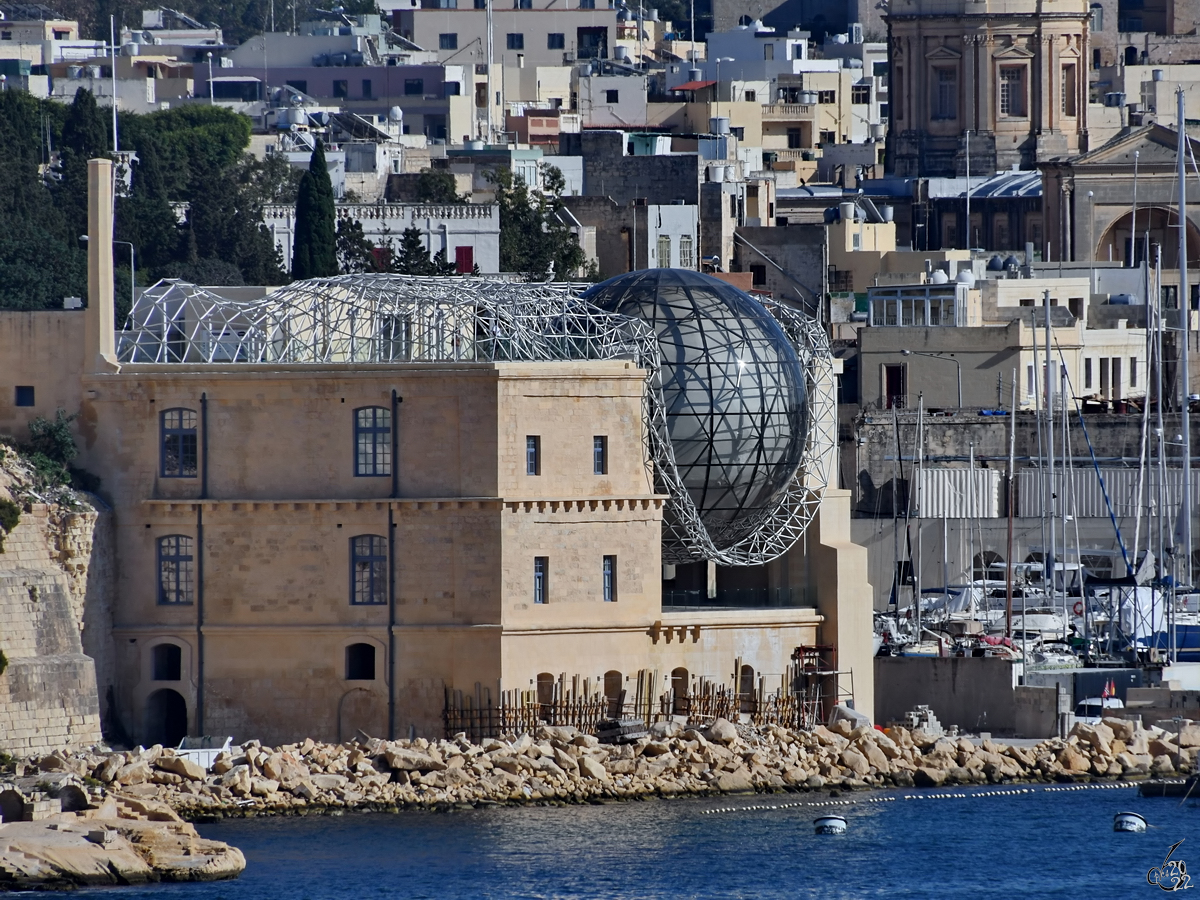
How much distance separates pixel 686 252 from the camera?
9088 cm

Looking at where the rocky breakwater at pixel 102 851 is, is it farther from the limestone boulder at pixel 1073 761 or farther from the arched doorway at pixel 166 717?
the limestone boulder at pixel 1073 761

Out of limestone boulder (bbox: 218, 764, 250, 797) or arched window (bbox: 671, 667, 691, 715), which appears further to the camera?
arched window (bbox: 671, 667, 691, 715)

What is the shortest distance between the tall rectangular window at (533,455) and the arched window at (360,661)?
12.2 ft

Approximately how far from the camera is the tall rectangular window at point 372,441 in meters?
51.9

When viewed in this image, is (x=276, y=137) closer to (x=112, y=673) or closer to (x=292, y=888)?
(x=112, y=673)

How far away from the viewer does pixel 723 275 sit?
8762 cm

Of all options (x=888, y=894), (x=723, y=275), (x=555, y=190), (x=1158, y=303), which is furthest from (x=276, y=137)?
(x=888, y=894)

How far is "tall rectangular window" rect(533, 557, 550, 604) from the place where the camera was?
2052 inches

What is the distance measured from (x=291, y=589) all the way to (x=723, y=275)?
3699cm

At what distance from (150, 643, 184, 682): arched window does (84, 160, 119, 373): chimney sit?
4482 mm

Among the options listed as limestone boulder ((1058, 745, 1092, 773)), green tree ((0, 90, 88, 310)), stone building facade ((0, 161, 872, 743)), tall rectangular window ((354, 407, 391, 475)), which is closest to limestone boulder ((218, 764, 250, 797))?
stone building facade ((0, 161, 872, 743))

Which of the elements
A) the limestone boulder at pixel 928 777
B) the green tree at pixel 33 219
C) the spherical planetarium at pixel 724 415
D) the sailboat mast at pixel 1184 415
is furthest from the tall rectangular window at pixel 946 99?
the limestone boulder at pixel 928 777

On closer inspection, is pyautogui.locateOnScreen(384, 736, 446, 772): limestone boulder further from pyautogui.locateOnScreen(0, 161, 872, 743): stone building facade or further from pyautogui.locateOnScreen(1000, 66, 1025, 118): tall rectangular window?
pyautogui.locateOnScreen(1000, 66, 1025, 118): tall rectangular window

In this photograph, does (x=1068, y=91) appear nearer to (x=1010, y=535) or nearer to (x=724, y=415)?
(x=1010, y=535)
